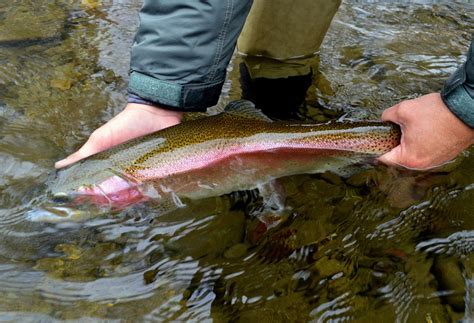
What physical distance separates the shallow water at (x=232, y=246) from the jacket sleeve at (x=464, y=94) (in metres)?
0.58

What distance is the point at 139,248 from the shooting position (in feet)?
8.13

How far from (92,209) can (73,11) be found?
3.45m

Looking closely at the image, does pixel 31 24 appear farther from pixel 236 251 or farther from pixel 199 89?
pixel 236 251

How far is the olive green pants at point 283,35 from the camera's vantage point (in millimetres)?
4152

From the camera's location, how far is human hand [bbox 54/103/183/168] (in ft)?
9.02

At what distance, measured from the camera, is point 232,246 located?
8.39 ft

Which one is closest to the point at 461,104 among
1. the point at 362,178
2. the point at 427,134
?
the point at 427,134

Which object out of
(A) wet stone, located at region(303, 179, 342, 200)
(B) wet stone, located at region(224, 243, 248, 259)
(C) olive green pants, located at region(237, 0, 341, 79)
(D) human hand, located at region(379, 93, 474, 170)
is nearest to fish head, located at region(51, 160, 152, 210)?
(B) wet stone, located at region(224, 243, 248, 259)

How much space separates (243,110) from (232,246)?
0.83 m

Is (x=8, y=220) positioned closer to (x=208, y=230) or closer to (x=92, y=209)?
(x=92, y=209)

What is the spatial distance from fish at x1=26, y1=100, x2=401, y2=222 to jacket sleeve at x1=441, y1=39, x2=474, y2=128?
1.38 ft

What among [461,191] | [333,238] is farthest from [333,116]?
[333,238]

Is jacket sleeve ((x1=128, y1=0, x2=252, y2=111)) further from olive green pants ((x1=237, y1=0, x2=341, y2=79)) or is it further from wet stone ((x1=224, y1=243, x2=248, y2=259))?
olive green pants ((x1=237, y1=0, x2=341, y2=79))

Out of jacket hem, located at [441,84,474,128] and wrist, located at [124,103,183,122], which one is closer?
jacket hem, located at [441,84,474,128]
